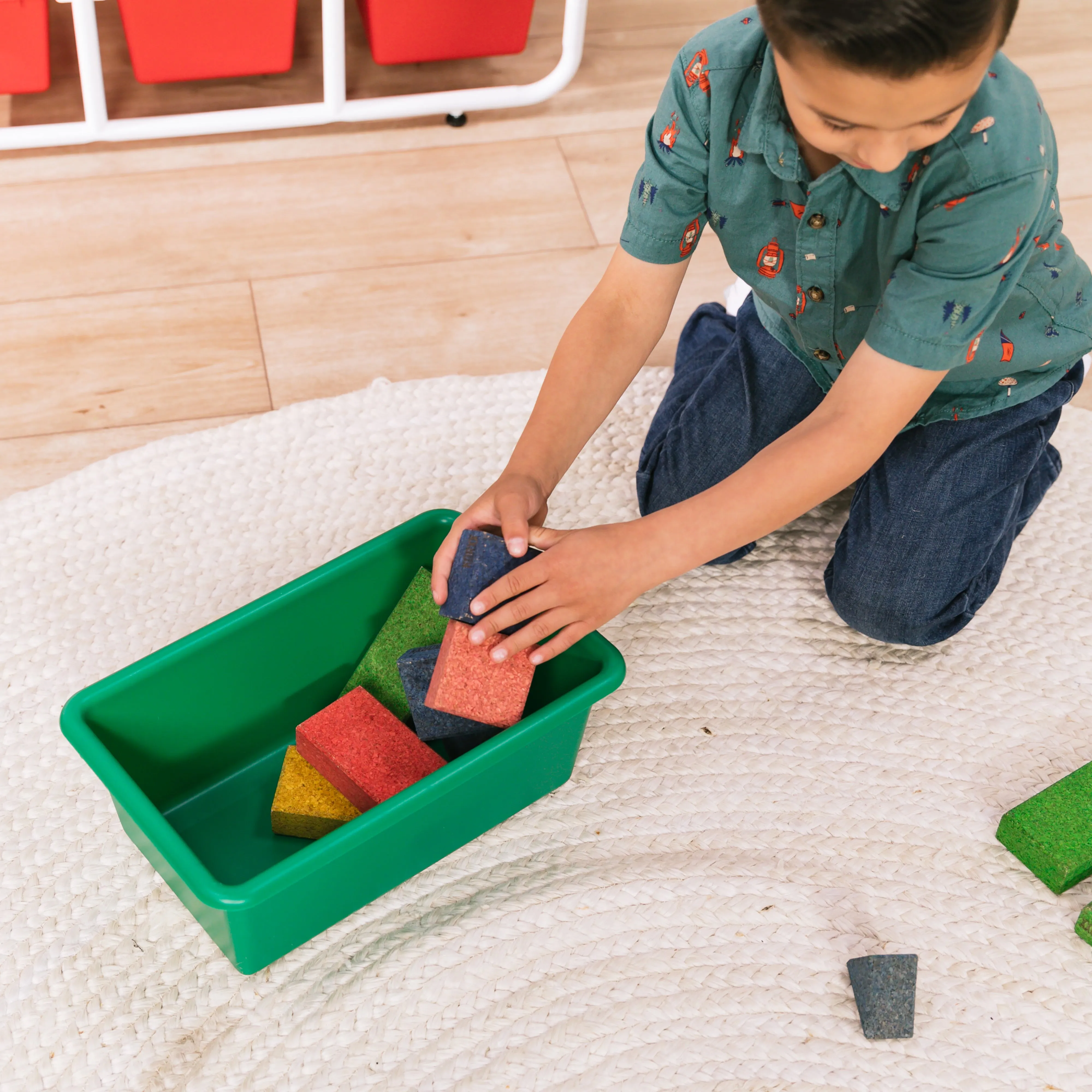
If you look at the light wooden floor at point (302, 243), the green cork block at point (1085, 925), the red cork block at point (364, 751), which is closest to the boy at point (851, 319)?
the red cork block at point (364, 751)

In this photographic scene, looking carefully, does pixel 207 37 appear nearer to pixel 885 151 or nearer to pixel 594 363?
pixel 594 363

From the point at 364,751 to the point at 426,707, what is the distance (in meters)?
0.05

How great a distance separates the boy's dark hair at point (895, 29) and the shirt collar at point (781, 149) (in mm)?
151

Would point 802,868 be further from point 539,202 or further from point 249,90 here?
point 249,90

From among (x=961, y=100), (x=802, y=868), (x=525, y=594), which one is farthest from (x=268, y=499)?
(x=961, y=100)

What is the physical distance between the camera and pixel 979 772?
0.90 m

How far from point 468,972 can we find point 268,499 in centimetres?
47

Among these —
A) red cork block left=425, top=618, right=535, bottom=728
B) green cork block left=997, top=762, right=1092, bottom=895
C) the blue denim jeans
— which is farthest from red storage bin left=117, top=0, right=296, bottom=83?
green cork block left=997, top=762, right=1092, bottom=895

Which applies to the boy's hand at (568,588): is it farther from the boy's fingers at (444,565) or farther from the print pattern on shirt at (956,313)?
the print pattern on shirt at (956,313)

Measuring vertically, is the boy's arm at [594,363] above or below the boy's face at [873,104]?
below

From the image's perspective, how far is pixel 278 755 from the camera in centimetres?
88

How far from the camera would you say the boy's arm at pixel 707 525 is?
2.38 ft

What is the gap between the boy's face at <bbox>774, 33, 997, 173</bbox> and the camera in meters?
0.54

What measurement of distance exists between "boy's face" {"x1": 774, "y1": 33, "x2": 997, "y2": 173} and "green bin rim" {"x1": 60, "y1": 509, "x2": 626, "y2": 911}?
34cm
